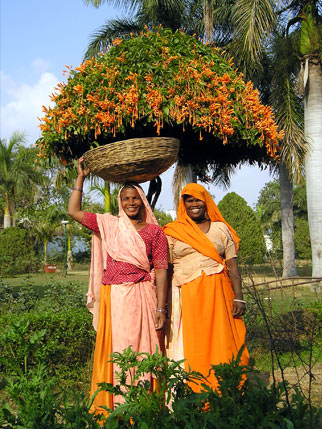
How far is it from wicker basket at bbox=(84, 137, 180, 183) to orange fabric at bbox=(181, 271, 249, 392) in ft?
2.87

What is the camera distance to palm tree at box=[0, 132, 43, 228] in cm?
2258

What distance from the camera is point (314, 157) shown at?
10.4 meters

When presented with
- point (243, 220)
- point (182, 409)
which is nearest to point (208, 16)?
point (243, 220)

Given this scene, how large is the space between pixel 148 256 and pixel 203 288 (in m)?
0.46

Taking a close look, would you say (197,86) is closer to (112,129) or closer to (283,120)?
(112,129)

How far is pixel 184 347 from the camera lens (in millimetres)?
3092

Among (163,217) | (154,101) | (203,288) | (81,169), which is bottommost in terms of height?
(203,288)

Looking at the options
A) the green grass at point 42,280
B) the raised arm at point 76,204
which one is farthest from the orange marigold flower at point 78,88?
the green grass at point 42,280

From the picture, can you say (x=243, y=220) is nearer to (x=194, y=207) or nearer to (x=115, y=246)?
(x=194, y=207)

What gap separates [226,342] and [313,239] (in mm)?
8010

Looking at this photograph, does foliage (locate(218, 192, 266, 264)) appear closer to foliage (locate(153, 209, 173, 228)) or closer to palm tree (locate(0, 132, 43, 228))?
palm tree (locate(0, 132, 43, 228))

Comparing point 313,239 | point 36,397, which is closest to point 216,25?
point 313,239

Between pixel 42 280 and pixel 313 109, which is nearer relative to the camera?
pixel 313 109

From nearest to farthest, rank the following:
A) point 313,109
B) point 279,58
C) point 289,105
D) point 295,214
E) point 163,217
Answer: point 313,109, point 289,105, point 279,58, point 295,214, point 163,217
